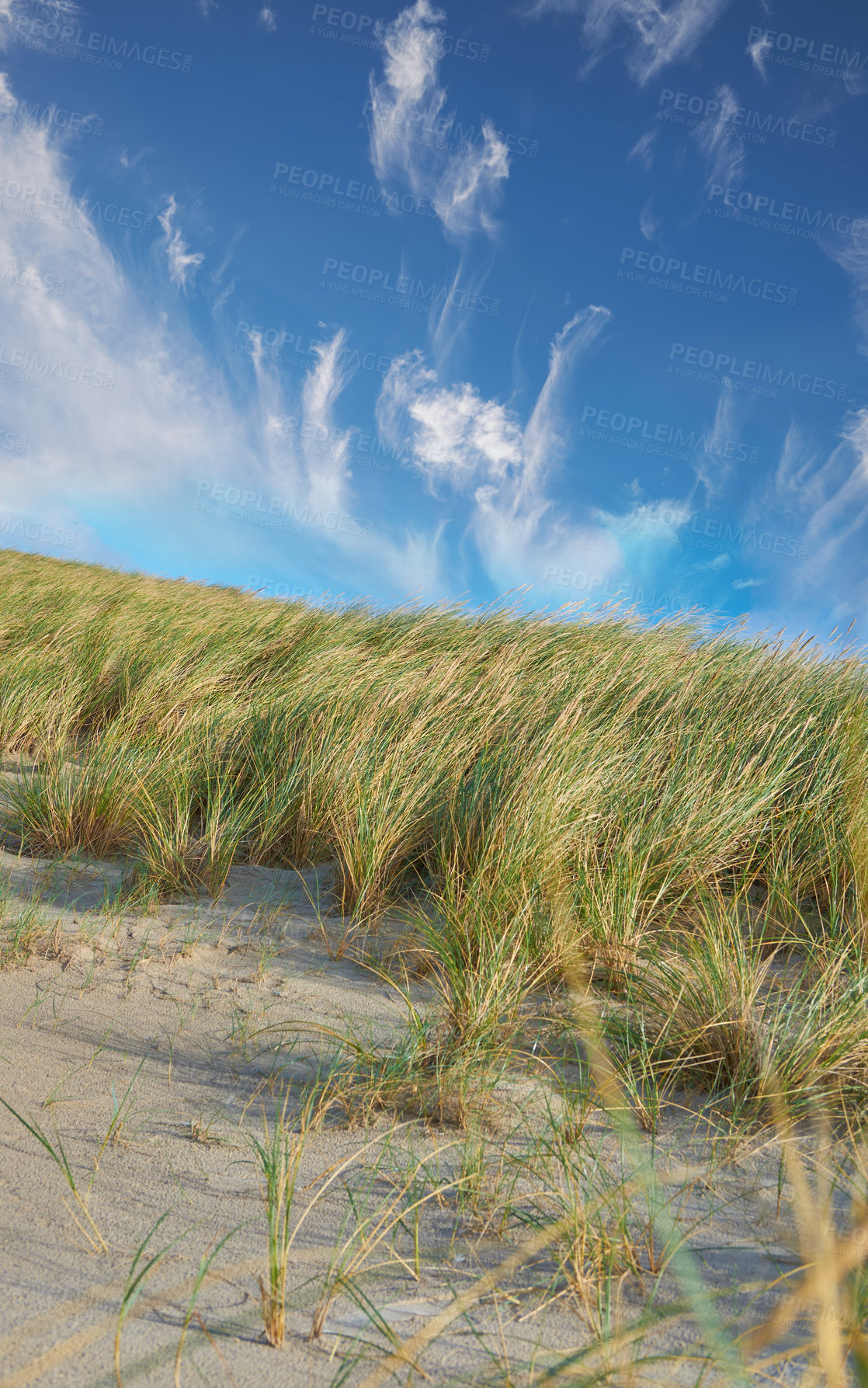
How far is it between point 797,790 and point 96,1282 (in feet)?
10.8

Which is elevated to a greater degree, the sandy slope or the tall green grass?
the tall green grass

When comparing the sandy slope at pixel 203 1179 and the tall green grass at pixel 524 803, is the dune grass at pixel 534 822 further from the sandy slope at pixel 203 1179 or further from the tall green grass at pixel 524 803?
the sandy slope at pixel 203 1179

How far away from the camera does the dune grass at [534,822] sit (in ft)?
6.39

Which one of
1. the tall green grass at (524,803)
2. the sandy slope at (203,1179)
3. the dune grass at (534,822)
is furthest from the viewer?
the tall green grass at (524,803)

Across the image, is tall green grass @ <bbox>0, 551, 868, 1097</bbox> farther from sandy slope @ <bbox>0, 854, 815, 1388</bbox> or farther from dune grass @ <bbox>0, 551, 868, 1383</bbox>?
sandy slope @ <bbox>0, 854, 815, 1388</bbox>

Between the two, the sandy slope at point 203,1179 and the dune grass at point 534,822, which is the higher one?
the dune grass at point 534,822

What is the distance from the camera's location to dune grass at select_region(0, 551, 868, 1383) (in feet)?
6.39

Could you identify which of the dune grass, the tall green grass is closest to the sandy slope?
the dune grass

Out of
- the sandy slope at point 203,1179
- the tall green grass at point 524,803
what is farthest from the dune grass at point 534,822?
the sandy slope at point 203,1179

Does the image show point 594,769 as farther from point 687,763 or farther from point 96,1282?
point 96,1282

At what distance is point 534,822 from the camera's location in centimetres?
282

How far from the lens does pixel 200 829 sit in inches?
138

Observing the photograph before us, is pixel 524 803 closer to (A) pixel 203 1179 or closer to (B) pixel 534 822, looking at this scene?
(B) pixel 534 822

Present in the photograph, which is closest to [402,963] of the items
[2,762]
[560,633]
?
[2,762]
